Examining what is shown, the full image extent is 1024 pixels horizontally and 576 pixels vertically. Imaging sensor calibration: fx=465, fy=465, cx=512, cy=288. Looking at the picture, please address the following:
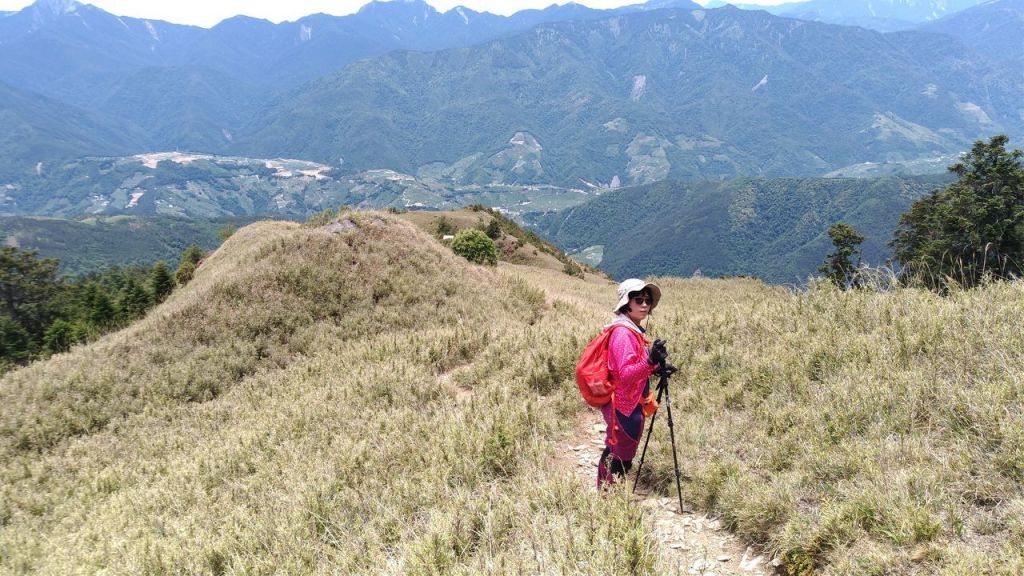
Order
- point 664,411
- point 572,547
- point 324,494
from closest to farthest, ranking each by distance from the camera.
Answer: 1. point 572,547
2. point 324,494
3. point 664,411

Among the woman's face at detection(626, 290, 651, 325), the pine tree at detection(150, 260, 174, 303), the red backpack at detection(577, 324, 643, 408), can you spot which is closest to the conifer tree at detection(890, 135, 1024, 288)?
the woman's face at detection(626, 290, 651, 325)

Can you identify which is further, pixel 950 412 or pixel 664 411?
pixel 664 411

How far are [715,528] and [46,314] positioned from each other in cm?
7826

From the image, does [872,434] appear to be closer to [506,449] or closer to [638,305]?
→ [638,305]

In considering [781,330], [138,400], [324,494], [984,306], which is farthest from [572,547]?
[138,400]

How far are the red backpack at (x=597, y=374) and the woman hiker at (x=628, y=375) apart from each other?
0.06 metres

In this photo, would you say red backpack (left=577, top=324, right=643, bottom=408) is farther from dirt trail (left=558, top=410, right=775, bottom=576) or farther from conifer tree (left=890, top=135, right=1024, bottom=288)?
conifer tree (left=890, top=135, right=1024, bottom=288)

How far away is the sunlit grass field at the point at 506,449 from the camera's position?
380cm

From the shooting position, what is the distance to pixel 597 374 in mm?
4895

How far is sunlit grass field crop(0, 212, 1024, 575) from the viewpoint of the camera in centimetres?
380

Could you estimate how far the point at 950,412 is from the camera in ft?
15.3

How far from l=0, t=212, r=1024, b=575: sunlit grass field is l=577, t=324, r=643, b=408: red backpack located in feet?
3.05

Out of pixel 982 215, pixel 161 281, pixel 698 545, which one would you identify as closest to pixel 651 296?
pixel 698 545

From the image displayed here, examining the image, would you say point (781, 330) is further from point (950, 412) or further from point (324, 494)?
point (324, 494)
